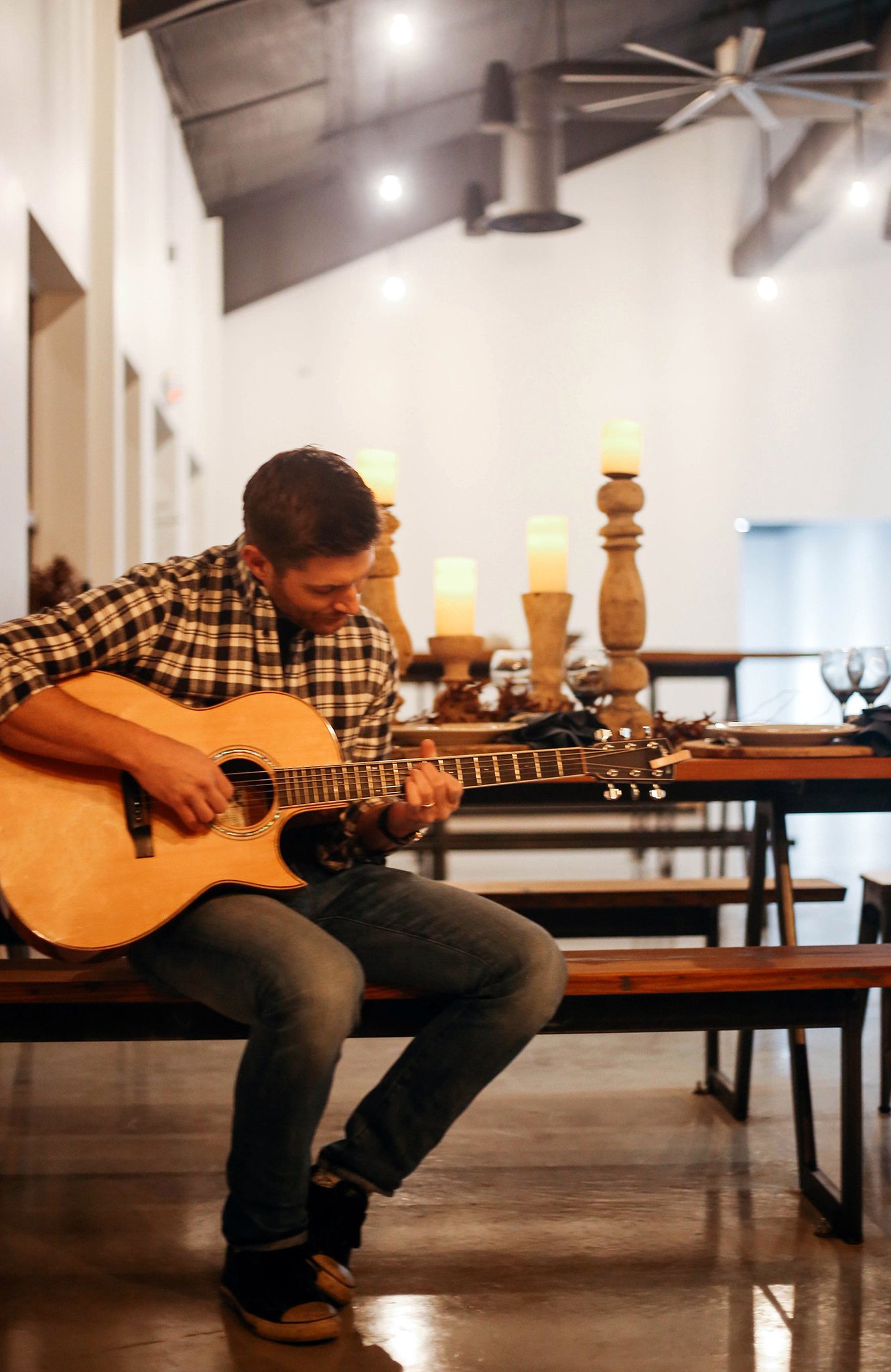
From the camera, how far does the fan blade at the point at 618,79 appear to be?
6035 mm

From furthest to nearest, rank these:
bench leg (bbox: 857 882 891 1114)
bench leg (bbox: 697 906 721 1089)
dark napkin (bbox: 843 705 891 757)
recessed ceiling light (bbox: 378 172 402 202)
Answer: recessed ceiling light (bbox: 378 172 402 202)
bench leg (bbox: 697 906 721 1089)
bench leg (bbox: 857 882 891 1114)
dark napkin (bbox: 843 705 891 757)

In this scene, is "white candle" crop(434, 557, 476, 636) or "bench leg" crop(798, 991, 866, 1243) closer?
"bench leg" crop(798, 991, 866, 1243)

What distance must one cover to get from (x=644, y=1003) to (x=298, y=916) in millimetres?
577

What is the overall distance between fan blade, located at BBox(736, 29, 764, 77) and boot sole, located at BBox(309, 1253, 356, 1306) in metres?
5.41

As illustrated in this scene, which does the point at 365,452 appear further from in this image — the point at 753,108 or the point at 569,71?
the point at 569,71

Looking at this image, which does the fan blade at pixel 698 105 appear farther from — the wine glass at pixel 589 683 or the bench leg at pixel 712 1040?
the bench leg at pixel 712 1040

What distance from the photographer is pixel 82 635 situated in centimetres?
189

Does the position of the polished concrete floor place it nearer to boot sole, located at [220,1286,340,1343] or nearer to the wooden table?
boot sole, located at [220,1286,340,1343]

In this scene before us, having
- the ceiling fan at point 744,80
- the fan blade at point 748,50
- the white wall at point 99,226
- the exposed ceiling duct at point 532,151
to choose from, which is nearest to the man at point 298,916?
the white wall at point 99,226

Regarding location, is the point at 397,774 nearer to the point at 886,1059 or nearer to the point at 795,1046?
the point at 795,1046

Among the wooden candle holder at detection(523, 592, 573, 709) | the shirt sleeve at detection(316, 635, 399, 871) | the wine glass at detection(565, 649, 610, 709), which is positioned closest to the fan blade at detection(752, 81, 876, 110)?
the wine glass at detection(565, 649, 610, 709)

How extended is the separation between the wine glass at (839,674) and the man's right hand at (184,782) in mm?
1293

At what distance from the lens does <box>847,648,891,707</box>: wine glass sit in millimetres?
2549

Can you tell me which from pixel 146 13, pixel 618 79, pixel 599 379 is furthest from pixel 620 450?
pixel 599 379
